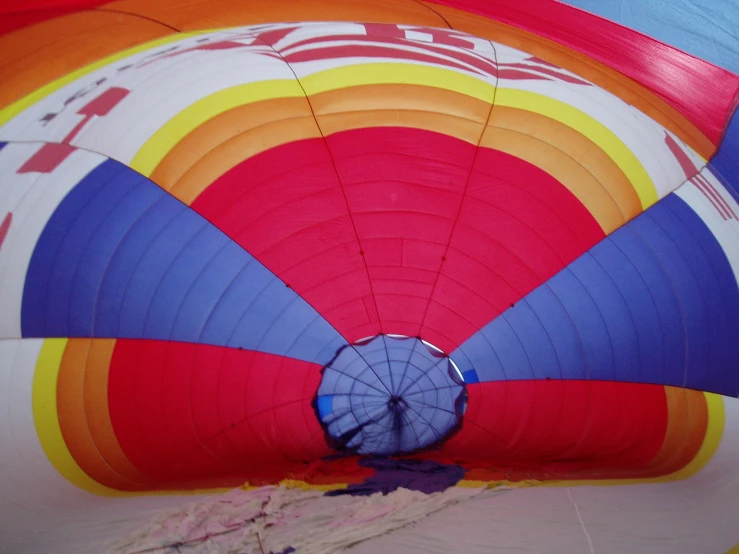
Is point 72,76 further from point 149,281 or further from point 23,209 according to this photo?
point 149,281

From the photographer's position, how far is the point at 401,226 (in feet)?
12.9

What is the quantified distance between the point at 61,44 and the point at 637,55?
6.97 feet

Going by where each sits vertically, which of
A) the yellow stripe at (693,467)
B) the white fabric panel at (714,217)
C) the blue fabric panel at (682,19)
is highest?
the blue fabric panel at (682,19)

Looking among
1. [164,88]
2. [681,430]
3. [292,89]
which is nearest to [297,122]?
[292,89]

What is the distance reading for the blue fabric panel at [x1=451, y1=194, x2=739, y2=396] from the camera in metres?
3.31

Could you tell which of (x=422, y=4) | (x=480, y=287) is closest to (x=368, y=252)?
(x=480, y=287)

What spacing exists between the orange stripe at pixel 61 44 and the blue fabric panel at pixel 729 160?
7.36ft

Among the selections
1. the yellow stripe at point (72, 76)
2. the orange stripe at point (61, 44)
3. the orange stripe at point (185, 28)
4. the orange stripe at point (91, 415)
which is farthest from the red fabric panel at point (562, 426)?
the orange stripe at point (61, 44)

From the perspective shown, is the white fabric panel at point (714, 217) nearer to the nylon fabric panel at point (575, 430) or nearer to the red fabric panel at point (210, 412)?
the nylon fabric panel at point (575, 430)

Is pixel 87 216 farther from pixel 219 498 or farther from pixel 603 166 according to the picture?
pixel 603 166

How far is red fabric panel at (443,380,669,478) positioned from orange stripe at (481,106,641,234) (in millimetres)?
892

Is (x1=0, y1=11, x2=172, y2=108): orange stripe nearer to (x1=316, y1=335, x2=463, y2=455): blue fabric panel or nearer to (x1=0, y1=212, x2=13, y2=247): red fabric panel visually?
(x1=0, y1=212, x2=13, y2=247): red fabric panel

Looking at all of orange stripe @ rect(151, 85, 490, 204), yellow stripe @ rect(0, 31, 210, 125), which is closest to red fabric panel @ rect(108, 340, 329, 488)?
orange stripe @ rect(151, 85, 490, 204)

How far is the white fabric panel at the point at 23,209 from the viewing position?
2955 mm
